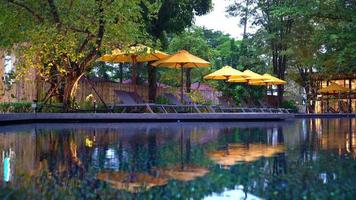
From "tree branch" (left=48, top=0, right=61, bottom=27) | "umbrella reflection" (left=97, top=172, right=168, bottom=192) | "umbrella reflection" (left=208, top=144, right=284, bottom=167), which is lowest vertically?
"umbrella reflection" (left=208, top=144, right=284, bottom=167)

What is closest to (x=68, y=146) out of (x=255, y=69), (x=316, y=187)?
(x=316, y=187)

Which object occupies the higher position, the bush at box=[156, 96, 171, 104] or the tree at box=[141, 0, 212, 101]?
the tree at box=[141, 0, 212, 101]

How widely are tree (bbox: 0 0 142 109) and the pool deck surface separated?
1.13m

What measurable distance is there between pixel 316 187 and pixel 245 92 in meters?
24.9

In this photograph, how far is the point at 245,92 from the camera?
28.6m

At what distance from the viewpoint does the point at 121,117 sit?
16594 mm

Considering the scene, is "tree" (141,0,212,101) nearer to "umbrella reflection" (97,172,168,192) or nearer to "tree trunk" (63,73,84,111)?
→ "tree trunk" (63,73,84,111)

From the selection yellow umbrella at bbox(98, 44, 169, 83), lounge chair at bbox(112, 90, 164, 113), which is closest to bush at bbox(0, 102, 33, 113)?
lounge chair at bbox(112, 90, 164, 113)

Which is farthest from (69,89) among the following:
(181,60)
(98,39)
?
(181,60)

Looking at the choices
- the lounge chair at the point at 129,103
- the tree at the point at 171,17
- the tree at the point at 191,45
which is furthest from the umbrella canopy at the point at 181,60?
the tree at the point at 191,45

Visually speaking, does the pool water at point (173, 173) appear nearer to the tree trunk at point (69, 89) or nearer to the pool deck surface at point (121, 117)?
the pool deck surface at point (121, 117)

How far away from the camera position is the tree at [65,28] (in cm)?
Result: 1454

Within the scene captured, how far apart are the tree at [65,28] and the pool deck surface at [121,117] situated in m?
1.13

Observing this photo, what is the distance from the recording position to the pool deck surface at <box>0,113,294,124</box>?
48.5 feet
